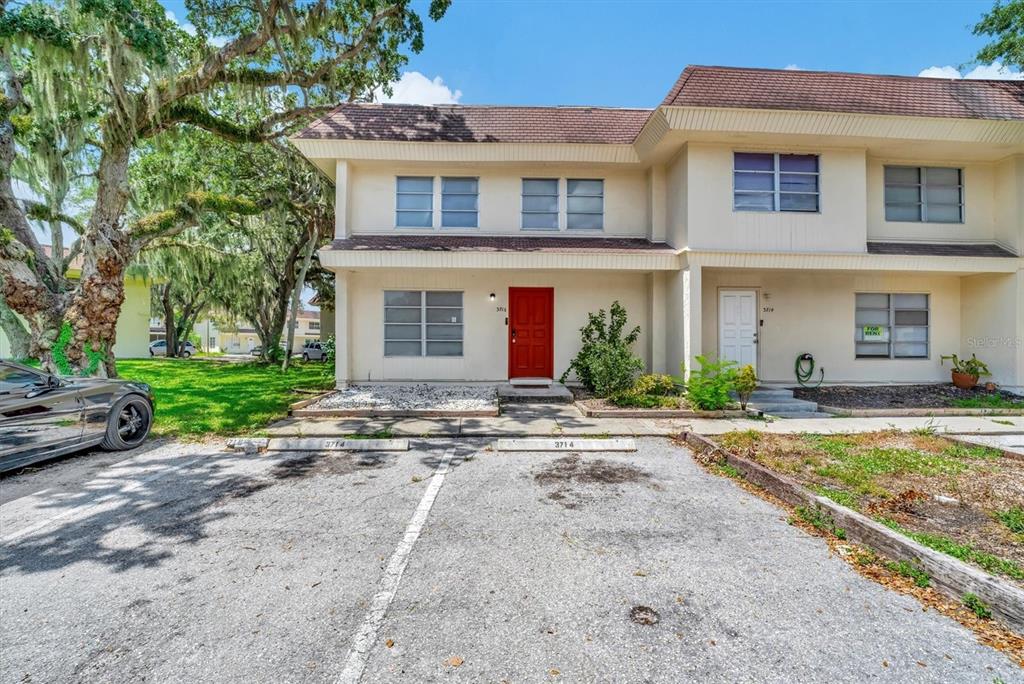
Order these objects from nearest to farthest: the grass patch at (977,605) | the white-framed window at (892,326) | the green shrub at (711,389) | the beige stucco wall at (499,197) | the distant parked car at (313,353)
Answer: the grass patch at (977,605) → the green shrub at (711,389) → the white-framed window at (892,326) → the beige stucco wall at (499,197) → the distant parked car at (313,353)

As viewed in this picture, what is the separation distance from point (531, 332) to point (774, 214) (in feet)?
19.0

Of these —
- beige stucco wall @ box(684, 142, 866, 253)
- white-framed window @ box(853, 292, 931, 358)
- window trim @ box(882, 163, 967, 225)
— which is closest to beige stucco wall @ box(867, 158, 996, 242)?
window trim @ box(882, 163, 967, 225)

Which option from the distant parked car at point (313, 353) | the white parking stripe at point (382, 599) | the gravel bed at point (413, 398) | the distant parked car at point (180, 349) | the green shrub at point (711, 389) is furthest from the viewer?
the distant parked car at point (180, 349)

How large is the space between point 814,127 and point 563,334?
6.52 m

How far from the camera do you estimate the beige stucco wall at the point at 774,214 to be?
9.14 m

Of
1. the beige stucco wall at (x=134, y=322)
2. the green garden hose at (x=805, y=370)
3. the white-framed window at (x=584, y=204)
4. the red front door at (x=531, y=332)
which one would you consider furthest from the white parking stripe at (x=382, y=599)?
the beige stucco wall at (x=134, y=322)

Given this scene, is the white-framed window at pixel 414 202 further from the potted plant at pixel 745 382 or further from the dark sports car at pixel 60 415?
the potted plant at pixel 745 382

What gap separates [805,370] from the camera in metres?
10.5

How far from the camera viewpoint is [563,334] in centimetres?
1091

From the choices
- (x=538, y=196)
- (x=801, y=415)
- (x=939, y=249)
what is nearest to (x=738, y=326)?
(x=801, y=415)

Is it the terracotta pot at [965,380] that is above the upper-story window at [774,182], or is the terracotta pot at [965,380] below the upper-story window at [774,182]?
below

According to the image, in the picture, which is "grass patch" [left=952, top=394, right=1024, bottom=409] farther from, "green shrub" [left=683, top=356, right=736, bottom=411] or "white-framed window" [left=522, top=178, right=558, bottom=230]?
"white-framed window" [left=522, top=178, right=558, bottom=230]

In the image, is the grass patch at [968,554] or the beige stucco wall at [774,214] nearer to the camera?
the grass patch at [968,554]

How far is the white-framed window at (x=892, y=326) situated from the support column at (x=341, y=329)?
12.0 meters
